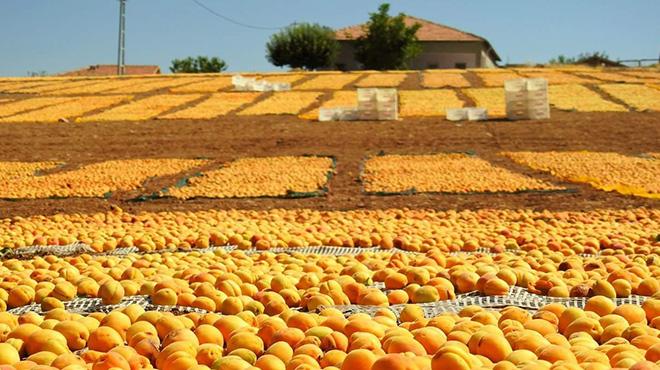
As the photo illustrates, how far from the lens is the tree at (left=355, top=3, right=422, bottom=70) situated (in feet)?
177

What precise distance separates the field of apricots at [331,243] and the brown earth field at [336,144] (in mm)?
92

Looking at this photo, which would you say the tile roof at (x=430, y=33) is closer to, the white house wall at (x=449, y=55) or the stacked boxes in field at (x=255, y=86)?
the white house wall at (x=449, y=55)

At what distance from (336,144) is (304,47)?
4090cm

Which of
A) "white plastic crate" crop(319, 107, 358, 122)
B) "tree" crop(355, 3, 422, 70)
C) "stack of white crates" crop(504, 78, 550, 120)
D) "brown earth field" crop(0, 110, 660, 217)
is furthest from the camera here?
"tree" crop(355, 3, 422, 70)

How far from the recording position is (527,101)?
2267cm

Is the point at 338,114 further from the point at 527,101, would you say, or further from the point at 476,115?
the point at 527,101

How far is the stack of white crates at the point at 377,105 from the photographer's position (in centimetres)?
2320

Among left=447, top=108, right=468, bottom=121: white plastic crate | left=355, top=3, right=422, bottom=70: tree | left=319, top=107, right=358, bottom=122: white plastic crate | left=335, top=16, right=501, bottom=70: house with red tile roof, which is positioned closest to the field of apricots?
left=447, top=108, right=468, bottom=121: white plastic crate

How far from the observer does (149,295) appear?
4.23 meters

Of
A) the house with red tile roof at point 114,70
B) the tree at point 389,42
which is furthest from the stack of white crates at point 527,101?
the house with red tile roof at point 114,70

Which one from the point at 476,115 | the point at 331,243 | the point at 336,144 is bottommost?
the point at 331,243

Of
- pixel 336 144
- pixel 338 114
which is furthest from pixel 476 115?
pixel 336 144

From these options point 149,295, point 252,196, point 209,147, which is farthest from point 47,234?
point 209,147

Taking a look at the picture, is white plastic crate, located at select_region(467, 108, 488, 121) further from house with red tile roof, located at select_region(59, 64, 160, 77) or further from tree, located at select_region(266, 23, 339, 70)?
house with red tile roof, located at select_region(59, 64, 160, 77)
